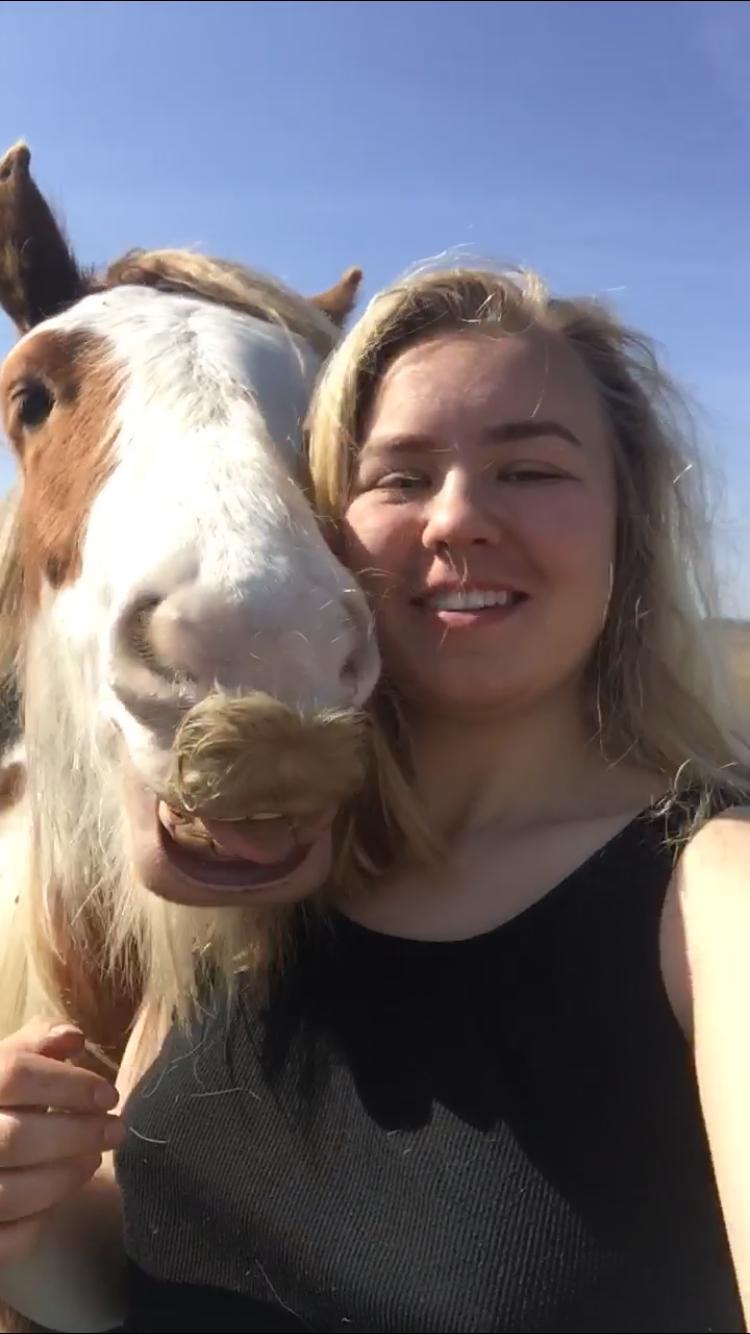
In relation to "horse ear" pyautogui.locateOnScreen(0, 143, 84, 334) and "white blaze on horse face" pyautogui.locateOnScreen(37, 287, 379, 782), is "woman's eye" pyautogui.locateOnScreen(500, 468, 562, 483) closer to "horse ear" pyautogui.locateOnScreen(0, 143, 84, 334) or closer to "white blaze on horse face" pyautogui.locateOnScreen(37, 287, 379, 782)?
"white blaze on horse face" pyautogui.locateOnScreen(37, 287, 379, 782)

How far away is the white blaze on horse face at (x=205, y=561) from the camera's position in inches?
42.7

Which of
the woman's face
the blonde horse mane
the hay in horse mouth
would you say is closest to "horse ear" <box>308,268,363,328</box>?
the blonde horse mane

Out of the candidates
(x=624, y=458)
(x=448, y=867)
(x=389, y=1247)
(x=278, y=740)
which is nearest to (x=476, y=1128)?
(x=389, y=1247)

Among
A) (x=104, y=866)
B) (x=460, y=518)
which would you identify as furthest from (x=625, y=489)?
(x=104, y=866)

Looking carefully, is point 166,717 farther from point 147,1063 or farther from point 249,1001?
point 147,1063

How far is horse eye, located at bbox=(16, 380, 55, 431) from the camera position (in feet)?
5.90

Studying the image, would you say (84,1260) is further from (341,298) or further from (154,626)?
(341,298)

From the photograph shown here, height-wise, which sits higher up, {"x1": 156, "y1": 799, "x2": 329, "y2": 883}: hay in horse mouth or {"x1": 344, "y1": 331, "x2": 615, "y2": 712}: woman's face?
{"x1": 344, "y1": 331, "x2": 615, "y2": 712}: woman's face

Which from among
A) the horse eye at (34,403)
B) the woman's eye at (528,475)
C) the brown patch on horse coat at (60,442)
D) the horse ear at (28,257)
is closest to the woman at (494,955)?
the woman's eye at (528,475)

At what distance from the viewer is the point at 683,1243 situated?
39.8 inches

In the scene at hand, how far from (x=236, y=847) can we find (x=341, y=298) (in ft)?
5.94

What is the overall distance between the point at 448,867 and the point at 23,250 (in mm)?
1583

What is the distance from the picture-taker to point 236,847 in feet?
3.55

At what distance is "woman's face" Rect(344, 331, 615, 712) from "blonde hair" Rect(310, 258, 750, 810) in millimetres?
60
